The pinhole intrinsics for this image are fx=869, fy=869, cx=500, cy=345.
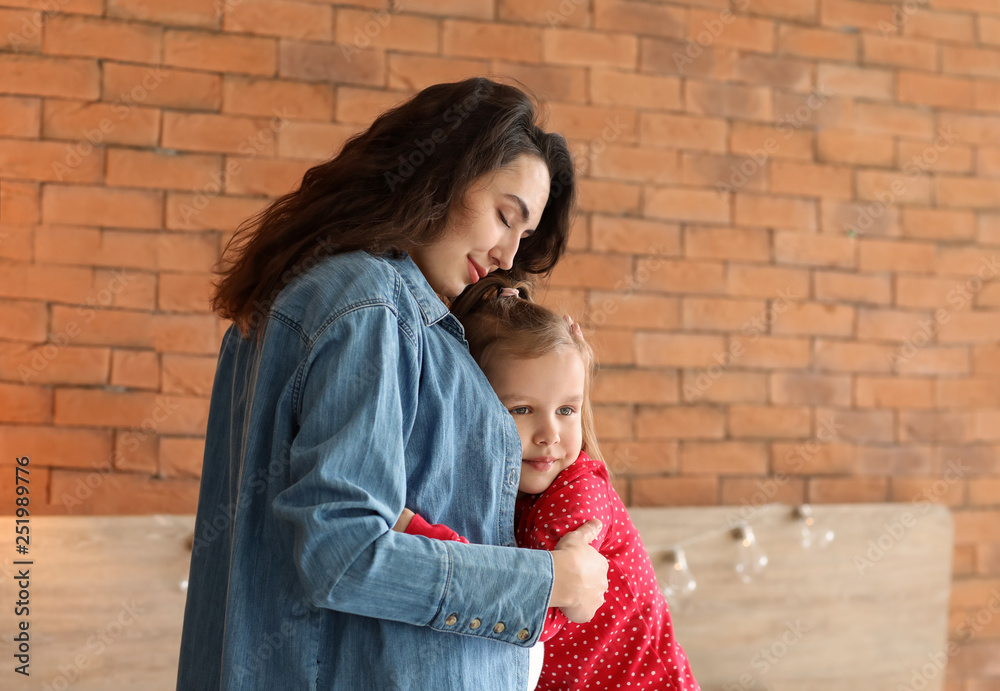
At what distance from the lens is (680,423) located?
7.95ft

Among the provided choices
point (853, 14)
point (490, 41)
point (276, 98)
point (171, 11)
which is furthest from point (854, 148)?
point (171, 11)

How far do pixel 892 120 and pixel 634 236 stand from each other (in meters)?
0.91

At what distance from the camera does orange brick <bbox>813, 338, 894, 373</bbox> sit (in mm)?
2541

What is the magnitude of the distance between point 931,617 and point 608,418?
1.12 meters

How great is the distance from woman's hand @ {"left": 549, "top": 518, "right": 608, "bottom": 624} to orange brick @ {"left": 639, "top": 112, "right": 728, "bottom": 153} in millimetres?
1600

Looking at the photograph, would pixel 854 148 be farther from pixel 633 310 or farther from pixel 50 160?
pixel 50 160

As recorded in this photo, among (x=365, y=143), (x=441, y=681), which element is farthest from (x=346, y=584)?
(x=365, y=143)

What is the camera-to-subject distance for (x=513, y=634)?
994 millimetres

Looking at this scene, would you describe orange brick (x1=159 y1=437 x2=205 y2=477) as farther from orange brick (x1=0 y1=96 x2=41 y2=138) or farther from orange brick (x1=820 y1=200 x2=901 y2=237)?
orange brick (x1=820 y1=200 x2=901 y2=237)

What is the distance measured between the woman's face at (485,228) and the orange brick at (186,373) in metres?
1.10

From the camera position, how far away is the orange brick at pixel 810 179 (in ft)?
8.27

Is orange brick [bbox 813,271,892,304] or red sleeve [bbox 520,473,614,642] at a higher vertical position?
orange brick [bbox 813,271,892,304]

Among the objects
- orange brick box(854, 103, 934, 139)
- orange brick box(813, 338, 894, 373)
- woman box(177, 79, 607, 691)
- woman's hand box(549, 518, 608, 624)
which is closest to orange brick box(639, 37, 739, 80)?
orange brick box(854, 103, 934, 139)

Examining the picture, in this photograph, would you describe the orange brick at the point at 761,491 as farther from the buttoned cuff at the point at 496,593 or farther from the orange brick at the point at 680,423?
the buttoned cuff at the point at 496,593
